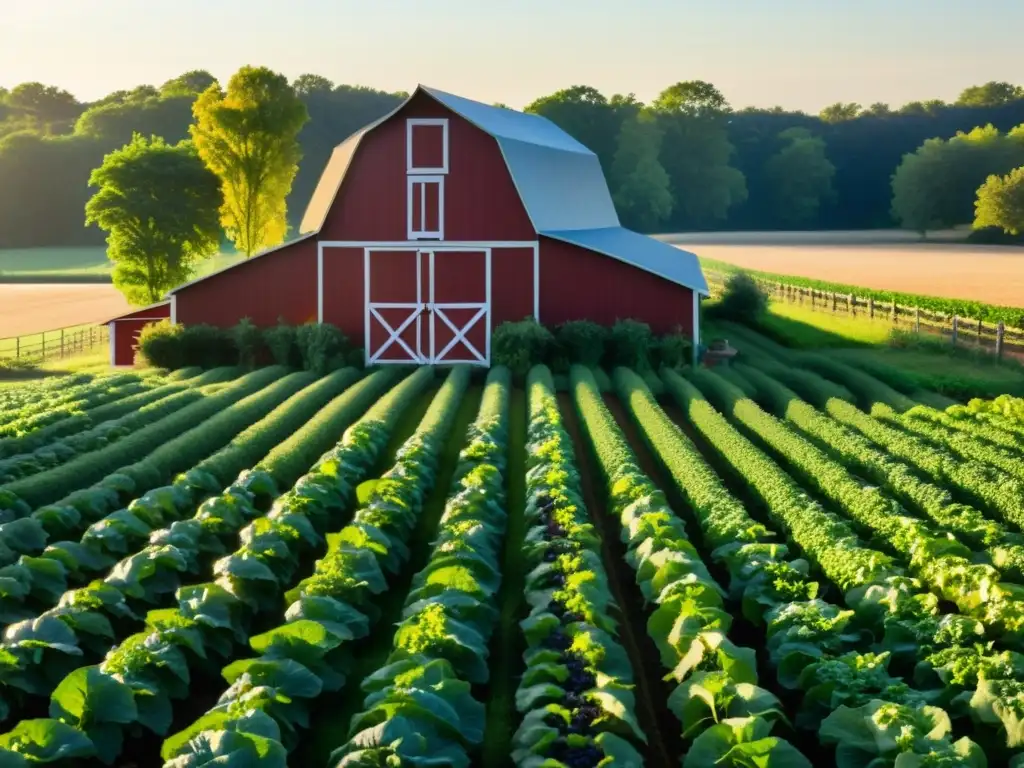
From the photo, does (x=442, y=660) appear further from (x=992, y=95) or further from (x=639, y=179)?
(x=992, y=95)

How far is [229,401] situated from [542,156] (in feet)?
45.9


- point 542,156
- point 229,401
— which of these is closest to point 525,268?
point 542,156

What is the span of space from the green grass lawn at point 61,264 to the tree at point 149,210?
30.5 metres

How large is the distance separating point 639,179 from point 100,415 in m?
92.5

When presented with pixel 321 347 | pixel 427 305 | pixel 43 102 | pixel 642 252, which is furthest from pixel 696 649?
pixel 43 102

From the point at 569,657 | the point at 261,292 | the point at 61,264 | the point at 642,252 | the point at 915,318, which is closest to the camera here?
the point at 569,657

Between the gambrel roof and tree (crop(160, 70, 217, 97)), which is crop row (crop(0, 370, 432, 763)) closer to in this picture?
the gambrel roof

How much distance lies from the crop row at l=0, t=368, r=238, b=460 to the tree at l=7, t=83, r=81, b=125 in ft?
480

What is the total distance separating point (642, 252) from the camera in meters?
37.6

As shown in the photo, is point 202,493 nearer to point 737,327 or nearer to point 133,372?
point 133,372

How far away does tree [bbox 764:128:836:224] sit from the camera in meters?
131

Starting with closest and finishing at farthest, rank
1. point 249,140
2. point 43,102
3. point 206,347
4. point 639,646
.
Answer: point 639,646 → point 206,347 → point 249,140 → point 43,102

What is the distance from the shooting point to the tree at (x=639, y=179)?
368ft

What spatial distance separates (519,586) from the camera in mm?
13320
